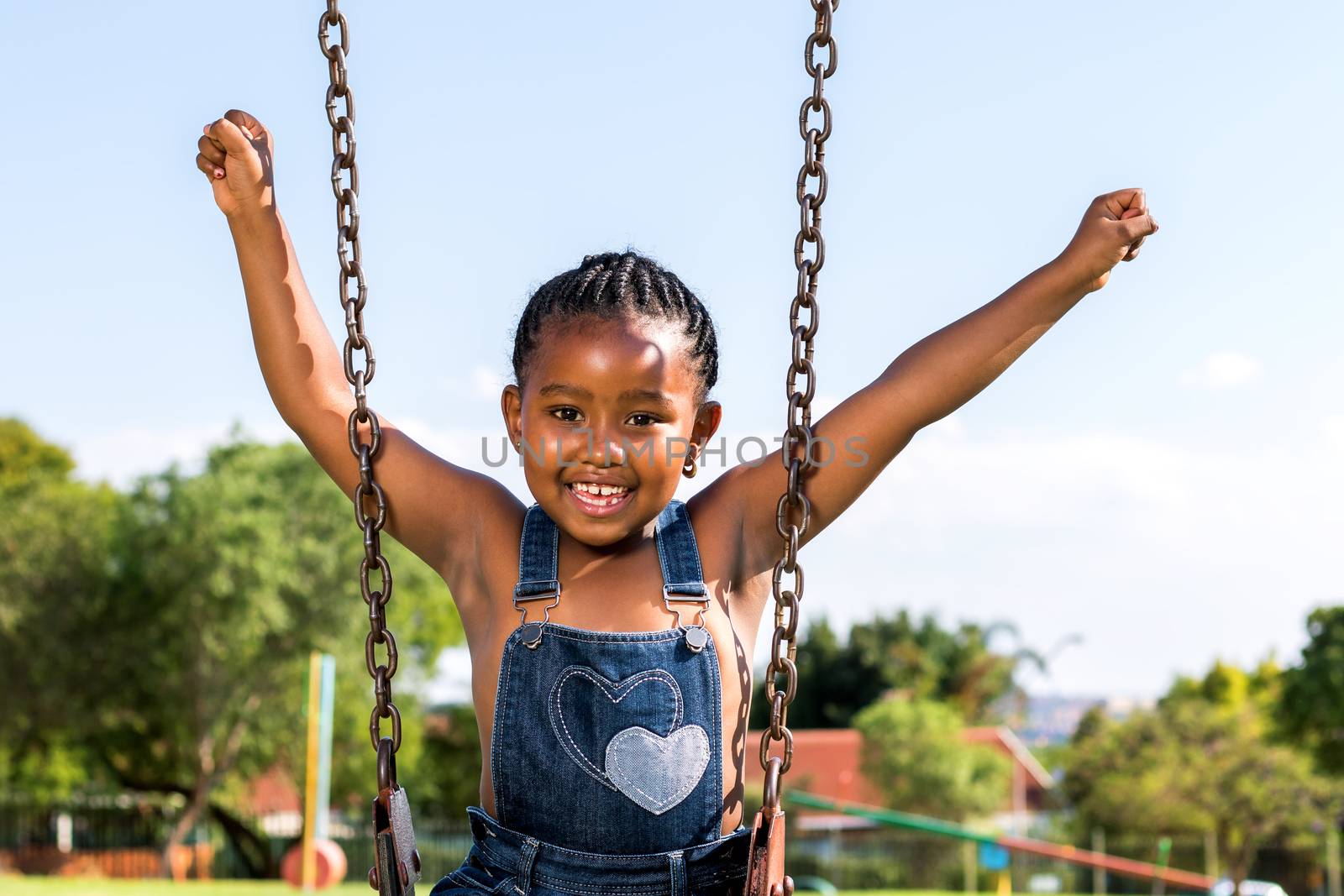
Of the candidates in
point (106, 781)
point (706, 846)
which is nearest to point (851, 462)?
point (706, 846)

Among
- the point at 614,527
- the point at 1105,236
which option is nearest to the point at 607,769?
the point at 614,527

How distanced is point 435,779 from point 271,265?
110 ft

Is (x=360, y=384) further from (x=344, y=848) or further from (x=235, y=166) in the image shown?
(x=344, y=848)

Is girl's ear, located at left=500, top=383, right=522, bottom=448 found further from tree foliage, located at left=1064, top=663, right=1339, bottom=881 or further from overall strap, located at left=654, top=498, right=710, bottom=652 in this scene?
tree foliage, located at left=1064, top=663, right=1339, bottom=881

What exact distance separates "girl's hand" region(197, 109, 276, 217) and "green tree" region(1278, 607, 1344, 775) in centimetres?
2964

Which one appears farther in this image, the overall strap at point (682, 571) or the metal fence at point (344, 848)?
the metal fence at point (344, 848)

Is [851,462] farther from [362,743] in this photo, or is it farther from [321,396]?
[362,743]

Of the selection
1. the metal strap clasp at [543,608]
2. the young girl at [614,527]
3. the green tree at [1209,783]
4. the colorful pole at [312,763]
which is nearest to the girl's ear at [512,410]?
the young girl at [614,527]

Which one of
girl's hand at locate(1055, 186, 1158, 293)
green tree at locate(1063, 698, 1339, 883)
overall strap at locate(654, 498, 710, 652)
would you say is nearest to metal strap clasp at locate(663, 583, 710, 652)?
overall strap at locate(654, 498, 710, 652)

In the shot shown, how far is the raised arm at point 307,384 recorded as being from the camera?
259 centimetres

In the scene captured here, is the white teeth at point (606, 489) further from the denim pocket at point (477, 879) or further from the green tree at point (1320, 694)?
the green tree at point (1320, 694)

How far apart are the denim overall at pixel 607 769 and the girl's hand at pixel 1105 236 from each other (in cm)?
91

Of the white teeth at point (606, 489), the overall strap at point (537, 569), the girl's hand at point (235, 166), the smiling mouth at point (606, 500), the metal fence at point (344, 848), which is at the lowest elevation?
the metal fence at point (344, 848)

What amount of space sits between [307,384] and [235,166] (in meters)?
0.43
